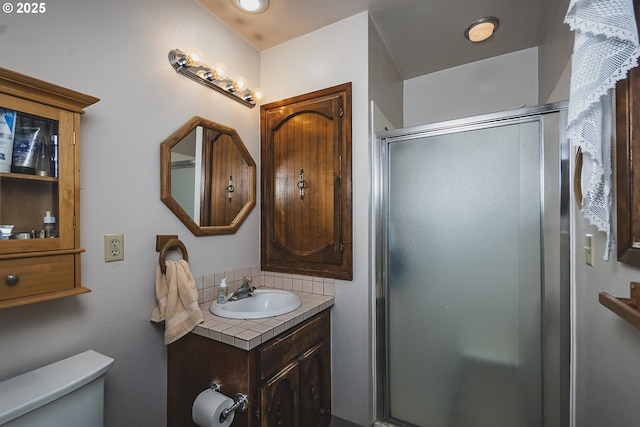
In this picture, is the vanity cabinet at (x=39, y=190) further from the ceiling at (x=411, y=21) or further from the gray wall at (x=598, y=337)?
the gray wall at (x=598, y=337)

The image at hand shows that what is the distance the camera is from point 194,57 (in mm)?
1462

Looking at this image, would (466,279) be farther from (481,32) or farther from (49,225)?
(49,225)

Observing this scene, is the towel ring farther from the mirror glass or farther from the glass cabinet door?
the glass cabinet door

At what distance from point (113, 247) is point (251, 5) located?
4.69 ft

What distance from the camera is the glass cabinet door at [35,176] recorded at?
0.86m

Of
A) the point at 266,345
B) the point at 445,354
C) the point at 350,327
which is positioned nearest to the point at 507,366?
the point at 445,354

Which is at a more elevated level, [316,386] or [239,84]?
[239,84]

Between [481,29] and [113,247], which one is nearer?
[113,247]

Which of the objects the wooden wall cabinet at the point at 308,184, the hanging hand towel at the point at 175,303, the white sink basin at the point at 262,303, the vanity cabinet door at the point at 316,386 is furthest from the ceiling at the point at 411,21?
the vanity cabinet door at the point at 316,386

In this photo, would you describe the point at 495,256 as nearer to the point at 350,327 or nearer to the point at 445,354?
the point at 445,354

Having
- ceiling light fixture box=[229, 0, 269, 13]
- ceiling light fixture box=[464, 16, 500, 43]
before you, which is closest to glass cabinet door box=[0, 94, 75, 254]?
ceiling light fixture box=[229, 0, 269, 13]

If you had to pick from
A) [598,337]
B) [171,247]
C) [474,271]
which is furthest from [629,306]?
[171,247]

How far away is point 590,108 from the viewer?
0.70 metres

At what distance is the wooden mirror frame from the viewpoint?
67 cm
